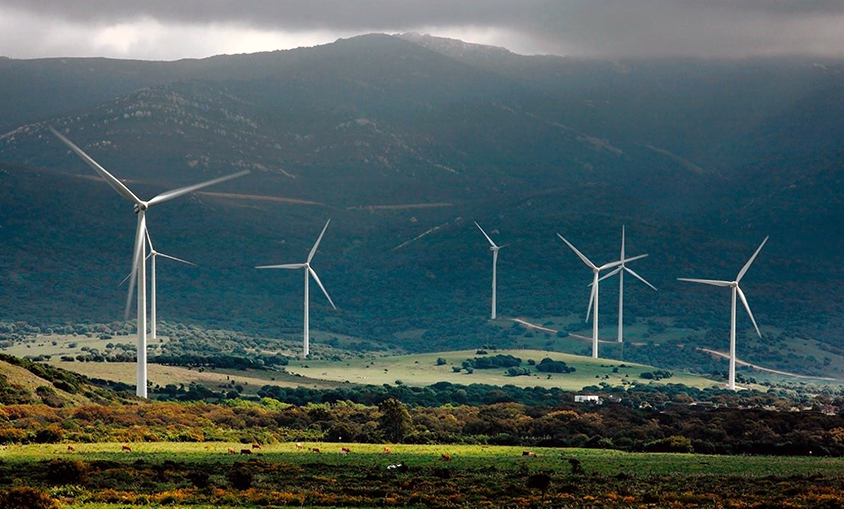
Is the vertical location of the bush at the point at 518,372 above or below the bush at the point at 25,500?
below

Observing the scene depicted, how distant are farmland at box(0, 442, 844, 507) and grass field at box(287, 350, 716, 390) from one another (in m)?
97.3

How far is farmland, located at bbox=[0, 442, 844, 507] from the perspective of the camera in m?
49.2

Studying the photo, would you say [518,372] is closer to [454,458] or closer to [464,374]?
[464,374]

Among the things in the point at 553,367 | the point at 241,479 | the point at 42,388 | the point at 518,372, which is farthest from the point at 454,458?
the point at 553,367

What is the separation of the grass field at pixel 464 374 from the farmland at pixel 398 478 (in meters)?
97.3

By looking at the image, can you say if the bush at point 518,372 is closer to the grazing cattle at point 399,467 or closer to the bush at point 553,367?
the bush at point 553,367

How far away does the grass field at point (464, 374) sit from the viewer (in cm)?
17450

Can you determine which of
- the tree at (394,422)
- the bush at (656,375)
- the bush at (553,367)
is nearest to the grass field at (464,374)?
the bush at (656,375)

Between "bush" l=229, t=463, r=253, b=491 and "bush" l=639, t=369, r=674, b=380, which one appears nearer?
"bush" l=229, t=463, r=253, b=491

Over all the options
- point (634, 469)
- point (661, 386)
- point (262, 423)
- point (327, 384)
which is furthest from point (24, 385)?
point (661, 386)

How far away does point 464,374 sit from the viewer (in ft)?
617

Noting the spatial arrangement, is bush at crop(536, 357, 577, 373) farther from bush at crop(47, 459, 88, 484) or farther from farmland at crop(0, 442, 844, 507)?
bush at crop(47, 459, 88, 484)

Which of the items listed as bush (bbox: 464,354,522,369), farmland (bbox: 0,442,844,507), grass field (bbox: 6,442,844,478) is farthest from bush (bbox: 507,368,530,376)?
farmland (bbox: 0,442,844,507)

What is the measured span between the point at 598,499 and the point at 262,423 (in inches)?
1843
